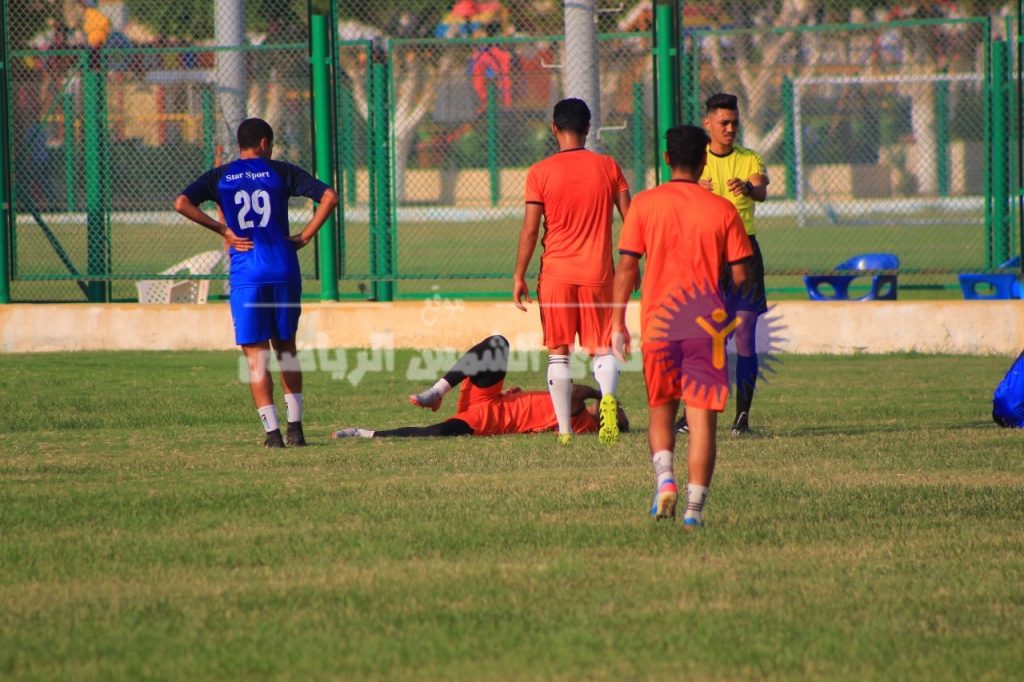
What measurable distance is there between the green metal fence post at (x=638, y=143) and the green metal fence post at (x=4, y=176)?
652 cm

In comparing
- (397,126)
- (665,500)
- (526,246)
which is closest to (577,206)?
(526,246)

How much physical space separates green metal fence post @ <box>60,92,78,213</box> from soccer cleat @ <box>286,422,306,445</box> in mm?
7575

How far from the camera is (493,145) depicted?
695 inches

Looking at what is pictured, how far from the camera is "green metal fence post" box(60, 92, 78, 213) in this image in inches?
632

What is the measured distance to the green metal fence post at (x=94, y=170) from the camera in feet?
53.0

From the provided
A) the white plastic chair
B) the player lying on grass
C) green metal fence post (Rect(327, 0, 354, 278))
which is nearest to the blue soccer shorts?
the player lying on grass

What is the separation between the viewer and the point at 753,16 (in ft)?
100

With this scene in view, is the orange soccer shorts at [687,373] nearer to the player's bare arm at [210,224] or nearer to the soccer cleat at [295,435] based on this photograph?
the soccer cleat at [295,435]

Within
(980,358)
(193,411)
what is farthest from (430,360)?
(980,358)

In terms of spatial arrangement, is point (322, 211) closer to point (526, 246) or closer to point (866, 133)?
point (526, 246)

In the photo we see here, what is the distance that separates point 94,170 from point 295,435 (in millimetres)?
7641

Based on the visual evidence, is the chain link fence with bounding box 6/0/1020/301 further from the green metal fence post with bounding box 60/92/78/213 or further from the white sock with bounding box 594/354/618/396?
the white sock with bounding box 594/354/618/396

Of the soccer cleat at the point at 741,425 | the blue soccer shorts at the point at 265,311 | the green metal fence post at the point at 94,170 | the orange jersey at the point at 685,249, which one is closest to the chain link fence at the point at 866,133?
the green metal fence post at the point at 94,170

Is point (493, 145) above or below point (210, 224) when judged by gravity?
above
